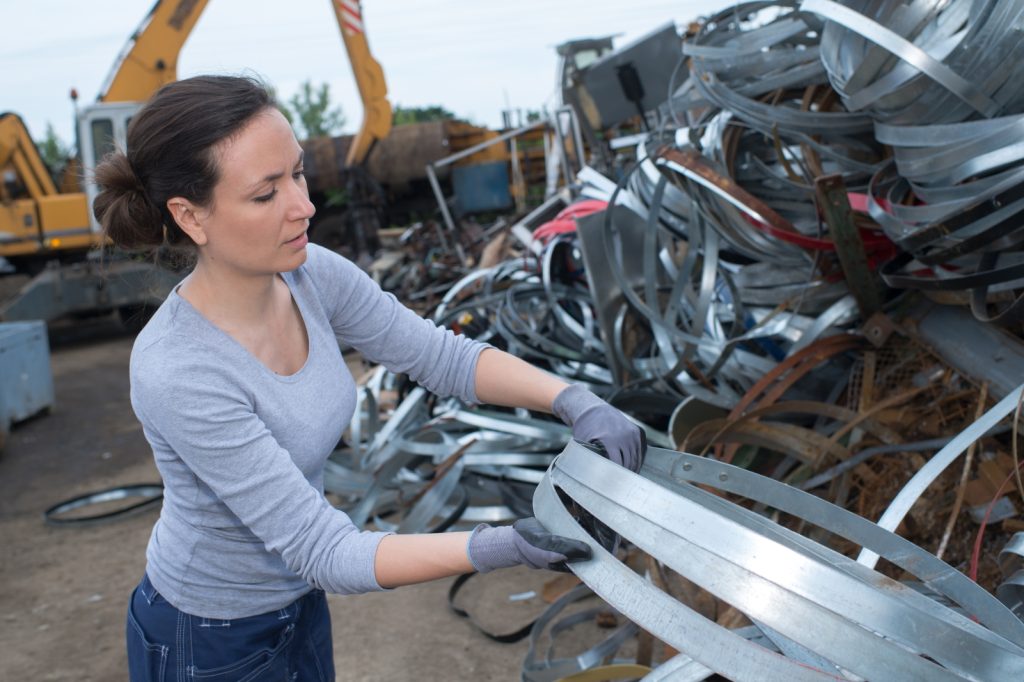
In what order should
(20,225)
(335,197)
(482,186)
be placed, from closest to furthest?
(20,225)
(482,186)
(335,197)

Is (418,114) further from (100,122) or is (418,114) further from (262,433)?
(262,433)

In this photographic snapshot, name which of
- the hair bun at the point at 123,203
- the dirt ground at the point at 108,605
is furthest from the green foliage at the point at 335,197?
the hair bun at the point at 123,203

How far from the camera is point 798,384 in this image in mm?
3035

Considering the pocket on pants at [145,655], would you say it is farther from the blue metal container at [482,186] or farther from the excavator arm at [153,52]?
the blue metal container at [482,186]

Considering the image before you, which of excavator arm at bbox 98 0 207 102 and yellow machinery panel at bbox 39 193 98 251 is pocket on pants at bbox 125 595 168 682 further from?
yellow machinery panel at bbox 39 193 98 251

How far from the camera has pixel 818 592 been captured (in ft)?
3.42

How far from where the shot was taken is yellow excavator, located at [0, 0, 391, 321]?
9273 mm

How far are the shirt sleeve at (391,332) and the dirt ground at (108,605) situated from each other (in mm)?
1388

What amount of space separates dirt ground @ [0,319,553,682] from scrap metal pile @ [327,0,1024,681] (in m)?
0.26

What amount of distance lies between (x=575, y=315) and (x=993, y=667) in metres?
3.21

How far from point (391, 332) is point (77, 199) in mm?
9396

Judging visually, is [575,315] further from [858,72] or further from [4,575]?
[4,575]

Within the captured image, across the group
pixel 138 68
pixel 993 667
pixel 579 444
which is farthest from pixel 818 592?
pixel 138 68

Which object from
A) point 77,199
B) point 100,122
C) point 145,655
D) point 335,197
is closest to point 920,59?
point 145,655
